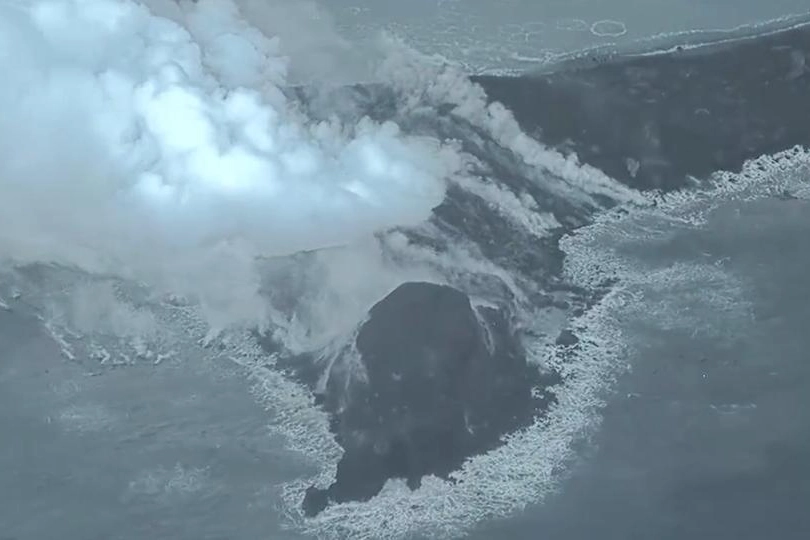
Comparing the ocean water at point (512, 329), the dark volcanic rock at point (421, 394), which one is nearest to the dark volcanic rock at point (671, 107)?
the ocean water at point (512, 329)

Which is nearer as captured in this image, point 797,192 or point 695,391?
point 695,391

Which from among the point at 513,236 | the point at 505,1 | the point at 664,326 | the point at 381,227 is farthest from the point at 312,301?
the point at 505,1

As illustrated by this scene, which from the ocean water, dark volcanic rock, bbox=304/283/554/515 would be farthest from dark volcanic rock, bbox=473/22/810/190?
dark volcanic rock, bbox=304/283/554/515

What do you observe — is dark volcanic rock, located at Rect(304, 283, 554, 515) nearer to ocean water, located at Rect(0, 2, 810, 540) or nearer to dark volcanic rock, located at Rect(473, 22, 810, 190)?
ocean water, located at Rect(0, 2, 810, 540)

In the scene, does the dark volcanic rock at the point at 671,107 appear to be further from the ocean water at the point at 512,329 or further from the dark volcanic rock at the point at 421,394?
the dark volcanic rock at the point at 421,394

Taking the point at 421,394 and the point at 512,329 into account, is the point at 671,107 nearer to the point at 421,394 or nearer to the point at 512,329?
the point at 512,329

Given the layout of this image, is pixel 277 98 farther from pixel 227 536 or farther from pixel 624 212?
pixel 227 536
